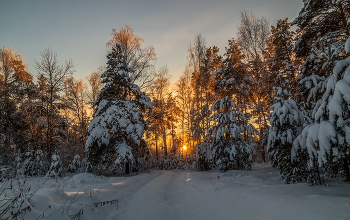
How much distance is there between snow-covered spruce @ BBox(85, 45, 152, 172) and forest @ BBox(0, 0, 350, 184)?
0.07 metres

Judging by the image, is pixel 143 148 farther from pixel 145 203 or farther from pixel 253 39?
pixel 253 39

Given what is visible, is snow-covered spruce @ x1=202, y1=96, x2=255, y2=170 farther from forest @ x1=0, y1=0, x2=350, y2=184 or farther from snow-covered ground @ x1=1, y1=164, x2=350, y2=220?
snow-covered ground @ x1=1, y1=164, x2=350, y2=220

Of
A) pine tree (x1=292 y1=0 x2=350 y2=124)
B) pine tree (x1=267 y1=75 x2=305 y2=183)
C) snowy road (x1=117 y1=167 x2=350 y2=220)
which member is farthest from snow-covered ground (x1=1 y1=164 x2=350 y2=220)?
pine tree (x1=292 y1=0 x2=350 y2=124)

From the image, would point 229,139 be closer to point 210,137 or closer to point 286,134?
point 210,137

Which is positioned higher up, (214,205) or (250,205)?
(250,205)

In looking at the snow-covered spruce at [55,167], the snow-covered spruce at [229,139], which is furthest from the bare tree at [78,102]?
the snow-covered spruce at [229,139]

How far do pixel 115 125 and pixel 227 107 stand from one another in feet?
25.1

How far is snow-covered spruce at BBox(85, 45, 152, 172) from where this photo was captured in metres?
10.8

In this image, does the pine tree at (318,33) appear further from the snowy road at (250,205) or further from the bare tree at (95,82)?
the bare tree at (95,82)

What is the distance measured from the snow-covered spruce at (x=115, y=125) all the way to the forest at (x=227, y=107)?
7 cm

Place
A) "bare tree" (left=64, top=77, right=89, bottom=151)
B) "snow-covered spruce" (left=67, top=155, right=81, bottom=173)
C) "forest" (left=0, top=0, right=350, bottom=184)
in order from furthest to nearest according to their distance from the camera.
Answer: "bare tree" (left=64, top=77, right=89, bottom=151) < "snow-covered spruce" (left=67, top=155, right=81, bottom=173) < "forest" (left=0, top=0, right=350, bottom=184)

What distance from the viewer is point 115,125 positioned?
11.5 m

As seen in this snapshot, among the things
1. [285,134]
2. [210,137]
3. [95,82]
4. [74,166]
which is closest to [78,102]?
[95,82]

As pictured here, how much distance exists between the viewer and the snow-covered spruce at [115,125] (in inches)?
427
